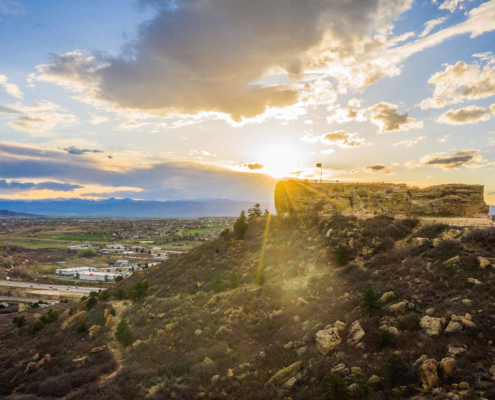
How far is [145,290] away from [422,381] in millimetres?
30712

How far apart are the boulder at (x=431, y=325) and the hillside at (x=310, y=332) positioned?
55mm

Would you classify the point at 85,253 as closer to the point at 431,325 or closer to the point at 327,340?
the point at 327,340

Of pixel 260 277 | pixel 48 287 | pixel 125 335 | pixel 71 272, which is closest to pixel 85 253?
pixel 71 272

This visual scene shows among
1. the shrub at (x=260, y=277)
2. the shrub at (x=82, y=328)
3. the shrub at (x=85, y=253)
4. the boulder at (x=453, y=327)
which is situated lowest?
the shrub at (x=85, y=253)

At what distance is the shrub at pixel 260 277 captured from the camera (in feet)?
82.2

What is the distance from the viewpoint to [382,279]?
17.2 meters

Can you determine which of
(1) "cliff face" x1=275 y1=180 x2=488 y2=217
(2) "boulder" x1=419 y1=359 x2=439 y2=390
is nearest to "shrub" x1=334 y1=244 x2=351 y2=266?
(1) "cliff face" x1=275 y1=180 x2=488 y2=217

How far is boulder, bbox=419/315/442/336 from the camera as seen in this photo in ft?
36.6

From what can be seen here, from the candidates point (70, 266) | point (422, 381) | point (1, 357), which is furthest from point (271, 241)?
point (70, 266)

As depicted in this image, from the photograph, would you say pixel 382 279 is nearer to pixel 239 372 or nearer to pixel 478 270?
pixel 478 270

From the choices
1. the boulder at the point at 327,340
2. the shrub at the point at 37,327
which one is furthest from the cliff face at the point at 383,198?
the shrub at the point at 37,327

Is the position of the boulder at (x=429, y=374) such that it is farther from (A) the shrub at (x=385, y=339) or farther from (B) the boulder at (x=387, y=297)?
(B) the boulder at (x=387, y=297)

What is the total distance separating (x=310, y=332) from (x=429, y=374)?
21.7 feet

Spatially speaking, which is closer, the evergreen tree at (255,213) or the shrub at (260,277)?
the shrub at (260,277)
